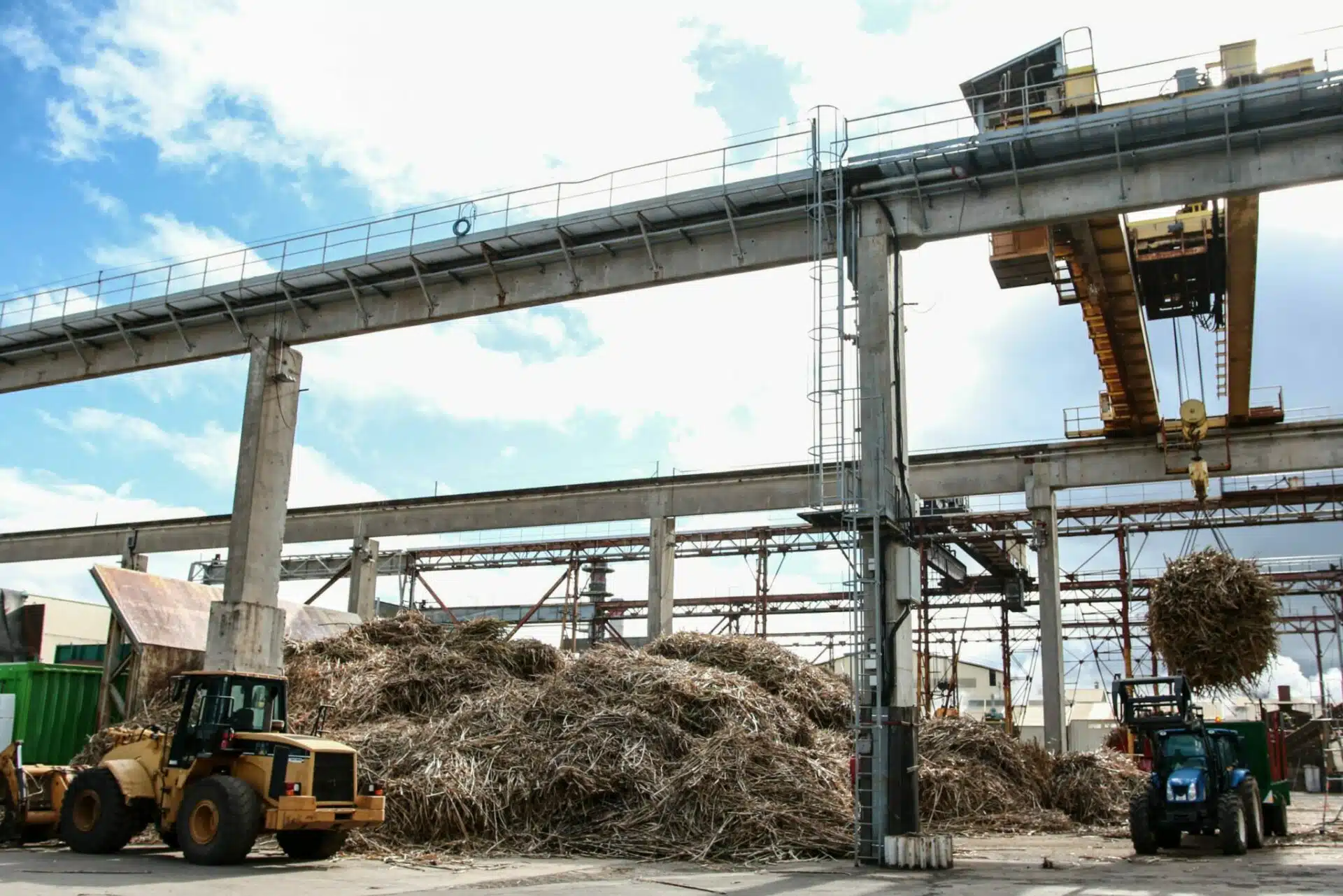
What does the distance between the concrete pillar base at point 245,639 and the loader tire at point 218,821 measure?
6.66 m

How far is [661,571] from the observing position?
107ft

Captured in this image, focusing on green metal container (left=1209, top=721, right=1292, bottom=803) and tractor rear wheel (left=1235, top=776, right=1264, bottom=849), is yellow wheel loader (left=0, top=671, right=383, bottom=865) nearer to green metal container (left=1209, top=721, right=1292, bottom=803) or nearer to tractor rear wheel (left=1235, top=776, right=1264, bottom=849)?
tractor rear wheel (left=1235, top=776, right=1264, bottom=849)

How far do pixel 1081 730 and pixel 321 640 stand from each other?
41696 millimetres

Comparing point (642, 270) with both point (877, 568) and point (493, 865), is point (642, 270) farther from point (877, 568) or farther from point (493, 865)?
point (493, 865)

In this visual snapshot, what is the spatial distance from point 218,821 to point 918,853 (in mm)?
8472

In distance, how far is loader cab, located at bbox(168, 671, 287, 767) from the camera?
13781mm

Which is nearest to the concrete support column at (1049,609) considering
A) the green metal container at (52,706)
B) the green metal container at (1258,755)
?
the green metal container at (1258,755)

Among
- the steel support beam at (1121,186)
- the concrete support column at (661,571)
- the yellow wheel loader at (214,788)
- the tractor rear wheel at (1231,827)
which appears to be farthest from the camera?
the concrete support column at (661,571)

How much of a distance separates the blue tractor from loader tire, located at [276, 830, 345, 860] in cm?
1098

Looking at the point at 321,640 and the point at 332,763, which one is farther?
the point at 321,640


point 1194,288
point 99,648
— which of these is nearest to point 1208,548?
point 1194,288

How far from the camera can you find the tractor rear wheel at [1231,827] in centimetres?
1541

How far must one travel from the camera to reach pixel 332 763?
1371 cm

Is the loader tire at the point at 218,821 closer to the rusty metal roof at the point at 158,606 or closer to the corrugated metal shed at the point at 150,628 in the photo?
the corrugated metal shed at the point at 150,628
